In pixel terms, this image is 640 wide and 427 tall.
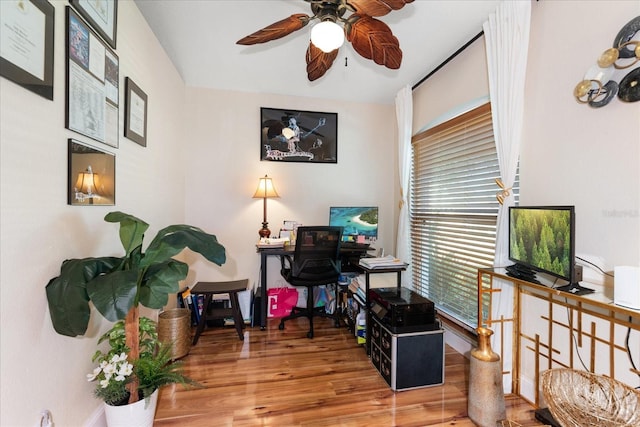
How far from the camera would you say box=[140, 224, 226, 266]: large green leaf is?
46.0 inches

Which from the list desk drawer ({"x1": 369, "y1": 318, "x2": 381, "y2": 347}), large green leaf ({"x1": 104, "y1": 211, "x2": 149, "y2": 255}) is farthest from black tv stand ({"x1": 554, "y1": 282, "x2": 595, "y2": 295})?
large green leaf ({"x1": 104, "y1": 211, "x2": 149, "y2": 255})

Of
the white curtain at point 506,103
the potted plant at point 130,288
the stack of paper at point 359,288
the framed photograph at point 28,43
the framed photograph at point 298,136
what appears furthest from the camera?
the framed photograph at point 298,136

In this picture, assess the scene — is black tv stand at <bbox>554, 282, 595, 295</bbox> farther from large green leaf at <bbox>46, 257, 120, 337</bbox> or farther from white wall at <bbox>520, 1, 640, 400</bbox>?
large green leaf at <bbox>46, 257, 120, 337</bbox>

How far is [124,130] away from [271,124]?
5.69ft

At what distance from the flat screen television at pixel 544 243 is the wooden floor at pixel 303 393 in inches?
35.1

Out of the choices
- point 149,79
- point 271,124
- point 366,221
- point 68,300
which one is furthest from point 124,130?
point 366,221

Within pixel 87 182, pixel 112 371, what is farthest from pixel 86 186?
pixel 112 371

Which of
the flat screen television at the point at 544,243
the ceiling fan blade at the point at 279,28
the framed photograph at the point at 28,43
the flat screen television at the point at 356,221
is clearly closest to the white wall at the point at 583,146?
the flat screen television at the point at 544,243

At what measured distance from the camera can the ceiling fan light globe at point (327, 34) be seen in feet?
4.34

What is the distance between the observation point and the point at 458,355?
2.32 meters

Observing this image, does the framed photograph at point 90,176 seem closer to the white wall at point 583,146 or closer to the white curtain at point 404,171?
the white wall at point 583,146

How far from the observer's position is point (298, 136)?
3316 mm

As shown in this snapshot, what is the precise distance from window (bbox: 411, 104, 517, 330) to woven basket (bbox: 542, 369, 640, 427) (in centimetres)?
105

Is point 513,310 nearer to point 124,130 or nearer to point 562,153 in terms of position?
point 562,153
